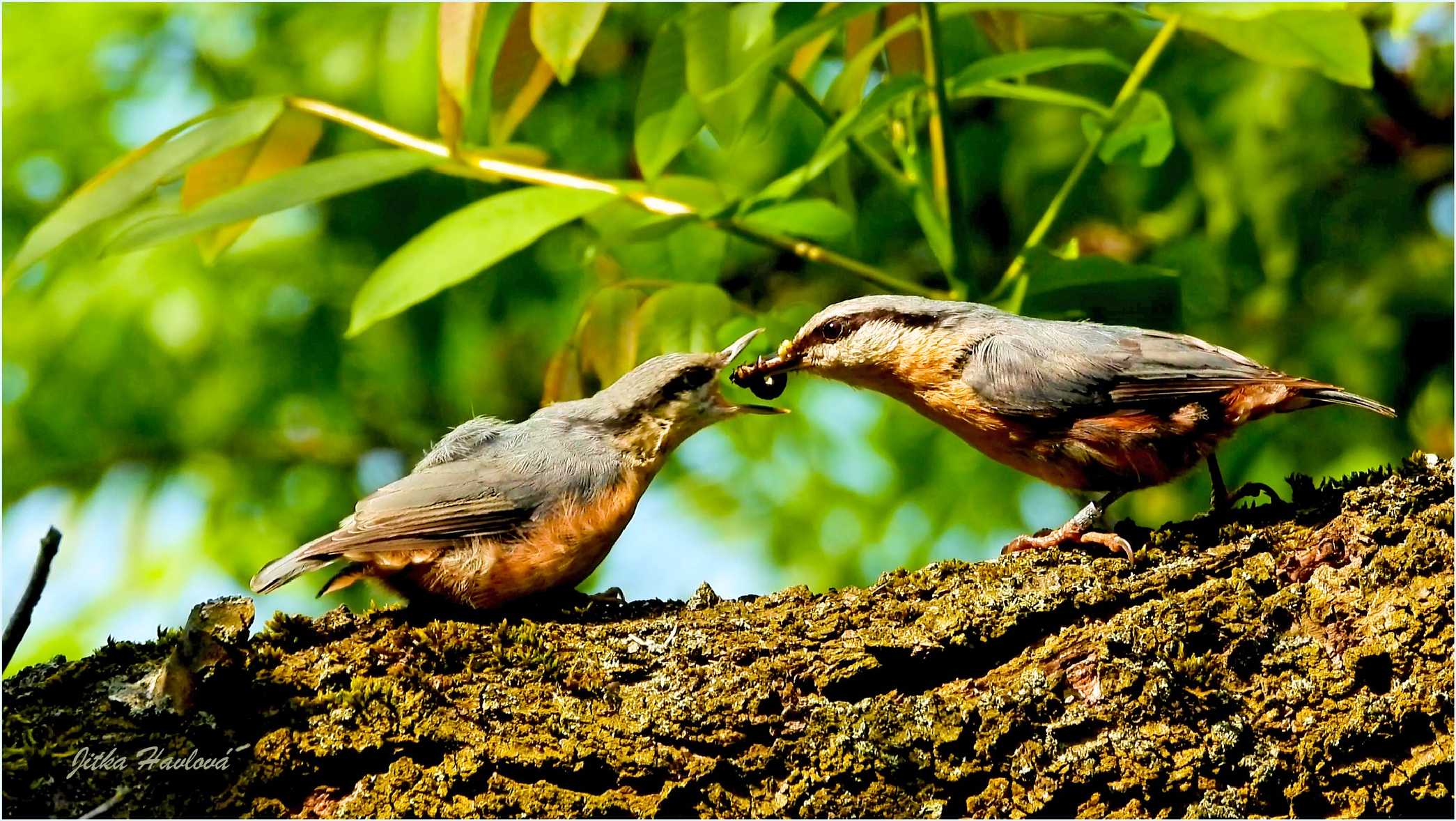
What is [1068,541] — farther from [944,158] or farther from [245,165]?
[245,165]

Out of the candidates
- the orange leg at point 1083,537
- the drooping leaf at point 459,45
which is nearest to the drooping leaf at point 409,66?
the drooping leaf at point 459,45

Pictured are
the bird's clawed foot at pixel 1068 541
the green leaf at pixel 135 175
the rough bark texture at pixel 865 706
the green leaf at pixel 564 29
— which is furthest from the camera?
the green leaf at pixel 135 175

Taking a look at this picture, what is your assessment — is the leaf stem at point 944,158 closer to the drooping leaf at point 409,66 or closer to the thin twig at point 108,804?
the drooping leaf at point 409,66

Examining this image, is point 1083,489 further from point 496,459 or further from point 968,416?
point 496,459

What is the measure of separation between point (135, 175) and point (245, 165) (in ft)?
1.42

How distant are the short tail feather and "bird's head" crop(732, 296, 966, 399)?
34.6 inches

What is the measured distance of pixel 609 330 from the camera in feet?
11.1

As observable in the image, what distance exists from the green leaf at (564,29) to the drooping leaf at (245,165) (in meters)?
0.94

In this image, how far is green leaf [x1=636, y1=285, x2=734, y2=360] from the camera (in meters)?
3.32

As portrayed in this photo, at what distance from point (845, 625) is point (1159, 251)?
7.32 ft

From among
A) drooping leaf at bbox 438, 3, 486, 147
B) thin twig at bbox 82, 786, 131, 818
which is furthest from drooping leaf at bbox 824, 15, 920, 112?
thin twig at bbox 82, 786, 131, 818

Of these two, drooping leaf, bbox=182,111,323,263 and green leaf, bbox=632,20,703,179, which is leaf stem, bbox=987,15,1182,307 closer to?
green leaf, bbox=632,20,703,179

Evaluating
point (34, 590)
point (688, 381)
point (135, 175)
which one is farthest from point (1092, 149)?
point (34, 590)

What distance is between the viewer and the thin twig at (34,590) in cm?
199
